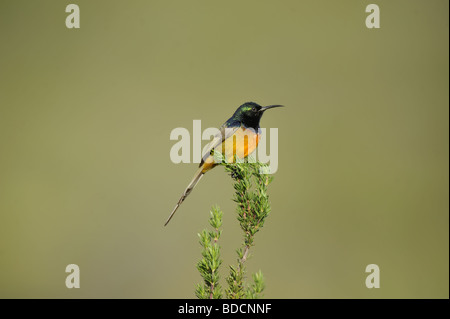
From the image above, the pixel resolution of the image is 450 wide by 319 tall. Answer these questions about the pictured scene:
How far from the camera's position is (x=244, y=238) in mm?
2170

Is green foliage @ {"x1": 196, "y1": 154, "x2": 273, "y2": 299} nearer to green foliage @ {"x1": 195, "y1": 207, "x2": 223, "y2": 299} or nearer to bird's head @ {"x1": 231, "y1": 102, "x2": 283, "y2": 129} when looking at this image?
green foliage @ {"x1": 195, "y1": 207, "x2": 223, "y2": 299}

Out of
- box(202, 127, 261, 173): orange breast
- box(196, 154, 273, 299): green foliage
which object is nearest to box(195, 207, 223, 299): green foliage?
box(196, 154, 273, 299): green foliage

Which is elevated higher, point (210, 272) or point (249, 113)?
point (249, 113)

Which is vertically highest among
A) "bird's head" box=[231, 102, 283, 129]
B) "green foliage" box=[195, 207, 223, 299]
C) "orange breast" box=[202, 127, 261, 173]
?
"bird's head" box=[231, 102, 283, 129]

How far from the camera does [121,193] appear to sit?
8.91m

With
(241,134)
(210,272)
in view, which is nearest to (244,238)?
(210,272)

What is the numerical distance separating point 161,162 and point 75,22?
4386 millimetres

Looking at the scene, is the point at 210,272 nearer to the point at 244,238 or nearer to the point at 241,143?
the point at 244,238

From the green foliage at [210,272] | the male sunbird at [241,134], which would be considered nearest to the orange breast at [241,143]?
the male sunbird at [241,134]

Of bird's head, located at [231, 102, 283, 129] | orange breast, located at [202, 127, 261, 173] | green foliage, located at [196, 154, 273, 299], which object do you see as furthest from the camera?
bird's head, located at [231, 102, 283, 129]

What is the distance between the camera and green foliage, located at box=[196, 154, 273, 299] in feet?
6.29

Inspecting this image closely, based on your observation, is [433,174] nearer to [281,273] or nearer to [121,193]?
[281,273]

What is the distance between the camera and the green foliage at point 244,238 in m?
1.92
